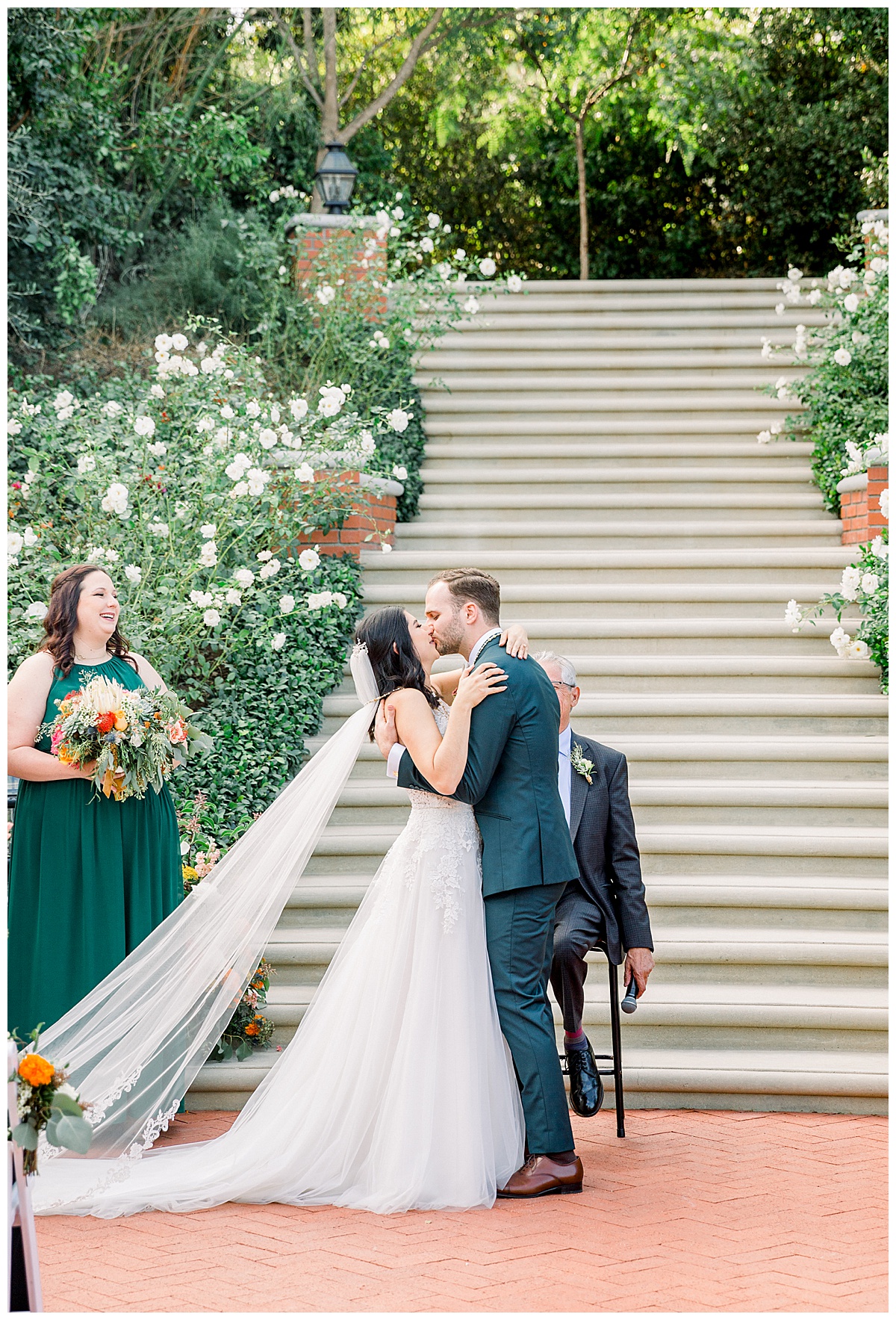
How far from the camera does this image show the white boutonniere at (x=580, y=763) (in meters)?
4.39

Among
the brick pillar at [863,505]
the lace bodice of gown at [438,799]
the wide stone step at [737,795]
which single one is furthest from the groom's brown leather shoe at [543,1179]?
the brick pillar at [863,505]

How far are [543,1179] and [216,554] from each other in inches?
139

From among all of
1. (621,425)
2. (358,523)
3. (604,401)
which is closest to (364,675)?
(358,523)

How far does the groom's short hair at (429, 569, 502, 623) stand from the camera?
12.8ft

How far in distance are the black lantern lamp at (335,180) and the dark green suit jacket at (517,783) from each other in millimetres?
7262

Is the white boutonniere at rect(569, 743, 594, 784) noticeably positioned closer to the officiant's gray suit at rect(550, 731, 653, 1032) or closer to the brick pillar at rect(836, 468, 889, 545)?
the officiant's gray suit at rect(550, 731, 653, 1032)

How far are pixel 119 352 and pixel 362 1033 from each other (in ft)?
22.3

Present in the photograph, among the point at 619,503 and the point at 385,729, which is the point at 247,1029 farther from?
the point at 619,503

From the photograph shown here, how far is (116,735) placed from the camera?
412cm

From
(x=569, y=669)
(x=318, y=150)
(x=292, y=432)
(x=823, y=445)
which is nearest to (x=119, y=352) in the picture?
(x=292, y=432)

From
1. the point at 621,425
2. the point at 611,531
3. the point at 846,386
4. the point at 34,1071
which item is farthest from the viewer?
the point at 621,425

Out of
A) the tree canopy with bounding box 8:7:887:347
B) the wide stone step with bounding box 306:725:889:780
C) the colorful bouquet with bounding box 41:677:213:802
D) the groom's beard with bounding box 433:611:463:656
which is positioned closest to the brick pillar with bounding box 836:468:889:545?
the wide stone step with bounding box 306:725:889:780

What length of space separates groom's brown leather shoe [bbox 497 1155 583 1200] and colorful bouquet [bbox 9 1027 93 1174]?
5.47ft

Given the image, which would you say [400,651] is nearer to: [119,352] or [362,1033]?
[362,1033]
